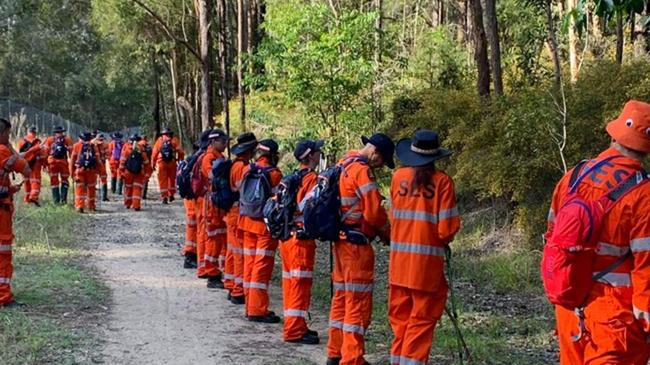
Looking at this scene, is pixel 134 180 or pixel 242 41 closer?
pixel 134 180

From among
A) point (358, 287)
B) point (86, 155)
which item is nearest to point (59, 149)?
point (86, 155)

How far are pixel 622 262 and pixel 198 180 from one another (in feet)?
24.5

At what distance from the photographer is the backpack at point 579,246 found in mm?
4117

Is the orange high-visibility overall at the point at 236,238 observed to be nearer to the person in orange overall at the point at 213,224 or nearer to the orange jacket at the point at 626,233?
the person in orange overall at the point at 213,224

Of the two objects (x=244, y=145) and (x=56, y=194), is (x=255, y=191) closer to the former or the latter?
(x=244, y=145)

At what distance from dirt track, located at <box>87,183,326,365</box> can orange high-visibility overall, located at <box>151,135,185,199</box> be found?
557 centimetres

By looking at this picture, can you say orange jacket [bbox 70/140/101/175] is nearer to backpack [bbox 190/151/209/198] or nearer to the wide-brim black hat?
backpack [bbox 190/151/209/198]

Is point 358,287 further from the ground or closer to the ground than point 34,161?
closer to the ground

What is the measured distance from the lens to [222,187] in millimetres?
9547

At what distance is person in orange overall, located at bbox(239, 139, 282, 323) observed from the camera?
28.0 ft

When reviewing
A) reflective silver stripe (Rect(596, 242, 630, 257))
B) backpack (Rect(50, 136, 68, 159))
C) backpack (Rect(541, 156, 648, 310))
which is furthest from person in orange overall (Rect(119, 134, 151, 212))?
reflective silver stripe (Rect(596, 242, 630, 257))

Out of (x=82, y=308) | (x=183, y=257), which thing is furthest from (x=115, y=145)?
(x=82, y=308)

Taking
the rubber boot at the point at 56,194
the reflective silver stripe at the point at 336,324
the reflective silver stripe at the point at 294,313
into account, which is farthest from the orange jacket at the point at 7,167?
the rubber boot at the point at 56,194

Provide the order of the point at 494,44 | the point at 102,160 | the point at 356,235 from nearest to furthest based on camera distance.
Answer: the point at 356,235
the point at 494,44
the point at 102,160
